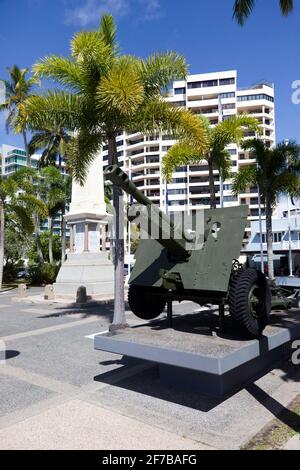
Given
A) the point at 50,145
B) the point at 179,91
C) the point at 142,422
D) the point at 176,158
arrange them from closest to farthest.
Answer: the point at 142,422, the point at 176,158, the point at 50,145, the point at 179,91

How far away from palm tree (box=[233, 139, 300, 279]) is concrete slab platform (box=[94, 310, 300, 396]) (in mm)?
13533

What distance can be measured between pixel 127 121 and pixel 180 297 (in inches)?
235

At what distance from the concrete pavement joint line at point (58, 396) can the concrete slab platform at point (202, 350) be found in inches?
26.9

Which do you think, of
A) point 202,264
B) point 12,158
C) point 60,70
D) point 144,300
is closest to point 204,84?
point 12,158

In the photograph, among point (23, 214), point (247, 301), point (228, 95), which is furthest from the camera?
point (228, 95)

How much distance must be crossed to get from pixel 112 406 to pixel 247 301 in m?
2.21

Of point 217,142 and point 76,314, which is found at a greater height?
point 217,142

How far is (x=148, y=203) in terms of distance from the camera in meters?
5.68

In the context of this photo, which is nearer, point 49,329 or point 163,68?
point 163,68

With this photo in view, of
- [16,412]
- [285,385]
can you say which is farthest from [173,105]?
[16,412]

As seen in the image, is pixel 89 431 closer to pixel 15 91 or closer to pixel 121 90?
pixel 121 90
